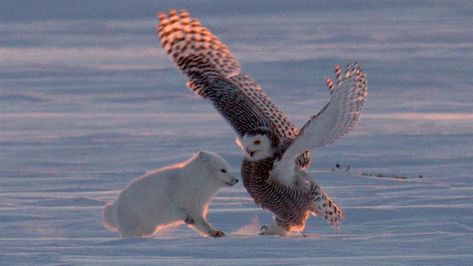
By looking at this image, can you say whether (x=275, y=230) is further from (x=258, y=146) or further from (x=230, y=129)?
(x=230, y=129)

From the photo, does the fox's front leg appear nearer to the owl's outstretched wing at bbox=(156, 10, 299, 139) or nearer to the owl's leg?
the owl's leg

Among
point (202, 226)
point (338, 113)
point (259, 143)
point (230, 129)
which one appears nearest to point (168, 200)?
point (202, 226)

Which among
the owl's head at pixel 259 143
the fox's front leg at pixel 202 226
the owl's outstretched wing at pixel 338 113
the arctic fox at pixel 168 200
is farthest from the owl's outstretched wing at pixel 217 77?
the owl's outstretched wing at pixel 338 113

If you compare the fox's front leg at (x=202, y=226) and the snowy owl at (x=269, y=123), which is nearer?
the snowy owl at (x=269, y=123)

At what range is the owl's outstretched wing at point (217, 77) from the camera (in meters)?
8.15

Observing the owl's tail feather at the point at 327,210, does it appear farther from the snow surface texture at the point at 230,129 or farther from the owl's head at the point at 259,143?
the owl's head at the point at 259,143

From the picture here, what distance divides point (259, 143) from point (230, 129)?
513cm

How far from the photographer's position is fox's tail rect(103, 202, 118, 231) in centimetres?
783

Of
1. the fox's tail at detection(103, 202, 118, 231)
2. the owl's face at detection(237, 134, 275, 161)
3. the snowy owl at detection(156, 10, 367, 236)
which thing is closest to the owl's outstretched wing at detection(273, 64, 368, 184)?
the snowy owl at detection(156, 10, 367, 236)

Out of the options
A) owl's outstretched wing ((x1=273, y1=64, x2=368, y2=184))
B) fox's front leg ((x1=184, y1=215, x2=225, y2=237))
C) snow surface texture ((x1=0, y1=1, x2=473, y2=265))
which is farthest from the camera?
fox's front leg ((x1=184, y1=215, x2=225, y2=237))

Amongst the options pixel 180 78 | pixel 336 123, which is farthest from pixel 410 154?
pixel 180 78

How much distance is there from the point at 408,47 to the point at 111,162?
8252 mm

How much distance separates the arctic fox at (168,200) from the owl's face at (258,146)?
47 cm

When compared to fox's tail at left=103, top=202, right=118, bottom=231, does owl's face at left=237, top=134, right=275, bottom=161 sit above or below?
above
